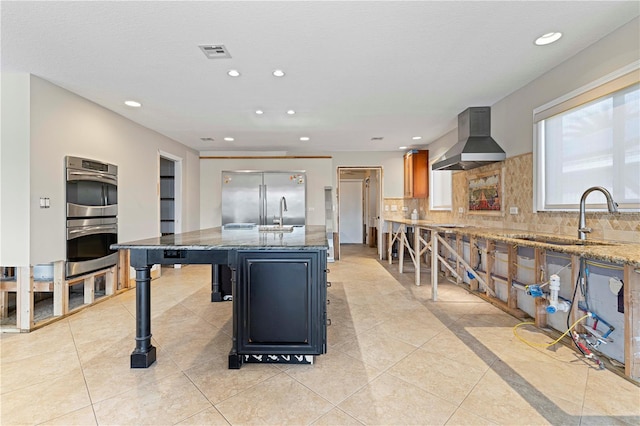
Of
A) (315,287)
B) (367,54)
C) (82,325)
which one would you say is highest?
(367,54)

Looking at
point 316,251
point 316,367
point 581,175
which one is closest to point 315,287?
point 316,251

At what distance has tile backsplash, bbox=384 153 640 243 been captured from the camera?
2.14m

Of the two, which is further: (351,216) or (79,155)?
(351,216)

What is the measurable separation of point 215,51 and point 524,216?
3.47m

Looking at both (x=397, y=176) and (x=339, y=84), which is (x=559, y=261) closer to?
(x=339, y=84)

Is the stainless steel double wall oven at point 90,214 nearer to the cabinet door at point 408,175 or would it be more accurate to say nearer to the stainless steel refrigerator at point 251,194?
the stainless steel refrigerator at point 251,194

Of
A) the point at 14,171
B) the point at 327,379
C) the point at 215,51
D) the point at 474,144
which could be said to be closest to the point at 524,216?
the point at 474,144

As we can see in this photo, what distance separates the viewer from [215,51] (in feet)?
7.87

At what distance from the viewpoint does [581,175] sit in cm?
254

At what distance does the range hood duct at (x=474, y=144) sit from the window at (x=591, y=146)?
2.00 ft

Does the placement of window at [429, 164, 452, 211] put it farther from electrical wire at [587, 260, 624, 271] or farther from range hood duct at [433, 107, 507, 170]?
electrical wire at [587, 260, 624, 271]

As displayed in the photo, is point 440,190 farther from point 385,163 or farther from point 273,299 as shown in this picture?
point 273,299

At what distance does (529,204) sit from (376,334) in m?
2.13

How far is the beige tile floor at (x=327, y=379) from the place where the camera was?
5.15ft
